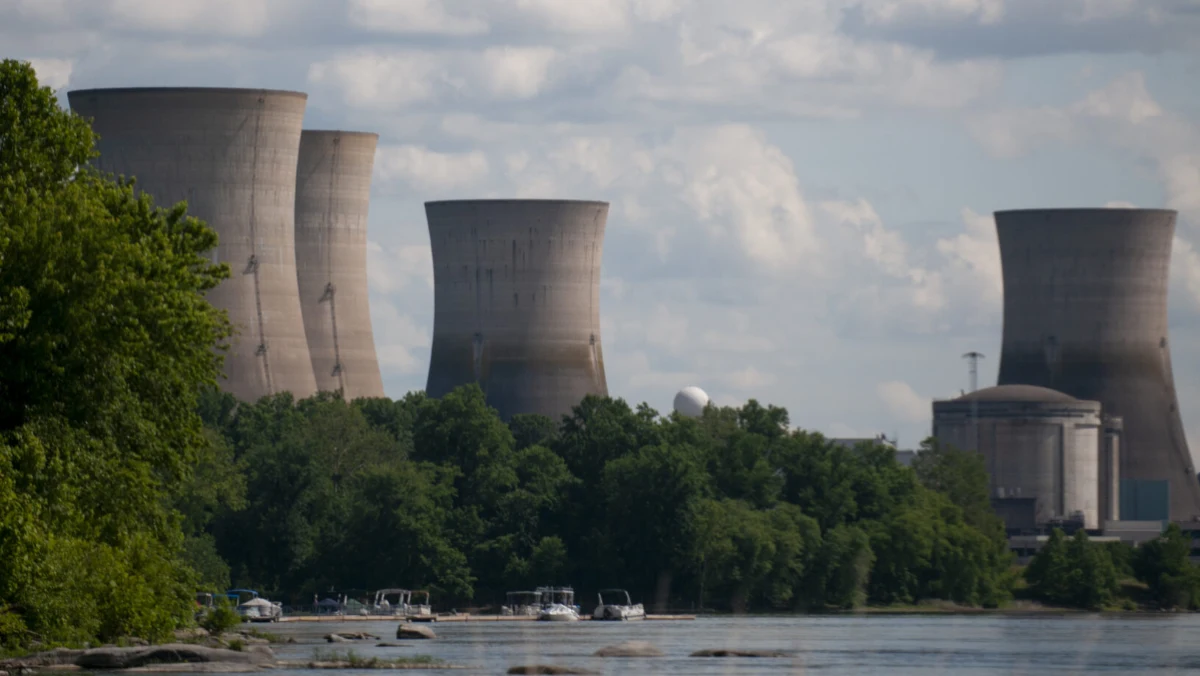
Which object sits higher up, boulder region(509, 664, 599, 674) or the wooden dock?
the wooden dock

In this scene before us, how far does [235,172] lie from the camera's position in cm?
7181

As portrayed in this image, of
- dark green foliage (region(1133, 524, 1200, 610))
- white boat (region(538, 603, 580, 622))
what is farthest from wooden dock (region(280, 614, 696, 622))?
dark green foliage (region(1133, 524, 1200, 610))

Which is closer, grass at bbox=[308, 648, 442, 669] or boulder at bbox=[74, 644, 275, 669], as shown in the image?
boulder at bbox=[74, 644, 275, 669]

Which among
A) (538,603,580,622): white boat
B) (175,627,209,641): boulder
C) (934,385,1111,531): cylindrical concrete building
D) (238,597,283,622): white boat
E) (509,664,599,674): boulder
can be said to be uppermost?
(934,385,1111,531): cylindrical concrete building

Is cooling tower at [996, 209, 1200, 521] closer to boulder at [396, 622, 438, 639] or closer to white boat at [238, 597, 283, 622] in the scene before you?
white boat at [238, 597, 283, 622]

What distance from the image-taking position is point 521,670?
39.9 meters

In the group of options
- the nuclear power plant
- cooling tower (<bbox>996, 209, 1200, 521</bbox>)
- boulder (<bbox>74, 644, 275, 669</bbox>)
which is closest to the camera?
boulder (<bbox>74, 644, 275, 669</bbox>)

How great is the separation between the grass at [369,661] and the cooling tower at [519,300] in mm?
45185

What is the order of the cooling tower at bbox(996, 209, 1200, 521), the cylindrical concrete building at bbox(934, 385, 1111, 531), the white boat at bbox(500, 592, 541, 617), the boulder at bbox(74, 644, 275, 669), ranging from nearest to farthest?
the boulder at bbox(74, 644, 275, 669)
the white boat at bbox(500, 592, 541, 617)
the cooling tower at bbox(996, 209, 1200, 521)
the cylindrical concrete building at bbox(934, 385, 1111, 531)

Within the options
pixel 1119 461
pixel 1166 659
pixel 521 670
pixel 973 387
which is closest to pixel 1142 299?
pixel 1119 461

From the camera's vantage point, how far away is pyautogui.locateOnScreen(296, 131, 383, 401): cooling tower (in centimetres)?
8544

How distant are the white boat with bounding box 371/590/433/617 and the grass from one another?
28398mm

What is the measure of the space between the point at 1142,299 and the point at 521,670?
225 feet

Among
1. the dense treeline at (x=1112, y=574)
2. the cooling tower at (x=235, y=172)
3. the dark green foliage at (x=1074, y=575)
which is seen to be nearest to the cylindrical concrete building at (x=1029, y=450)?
the dense treeline at (x=1112, y=574)
